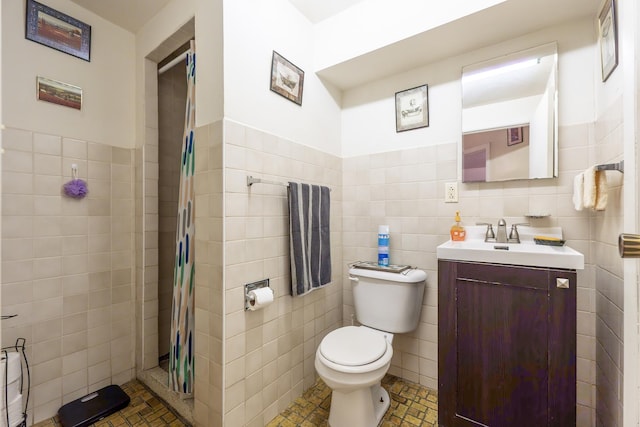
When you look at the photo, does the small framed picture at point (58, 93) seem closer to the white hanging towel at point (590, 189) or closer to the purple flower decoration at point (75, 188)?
the purple flower decoration at point (75, 188)

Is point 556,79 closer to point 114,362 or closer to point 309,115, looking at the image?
point 309,115

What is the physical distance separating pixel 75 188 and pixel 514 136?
2530 mm

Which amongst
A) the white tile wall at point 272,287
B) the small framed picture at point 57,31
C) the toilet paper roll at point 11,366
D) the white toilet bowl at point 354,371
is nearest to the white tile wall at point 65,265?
the toilet paper roll at point 11,366

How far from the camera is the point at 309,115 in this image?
6.26 feet

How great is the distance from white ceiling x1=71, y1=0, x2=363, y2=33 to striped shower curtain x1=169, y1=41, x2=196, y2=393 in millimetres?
477

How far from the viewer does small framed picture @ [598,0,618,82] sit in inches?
46.6

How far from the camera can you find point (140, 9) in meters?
1.75

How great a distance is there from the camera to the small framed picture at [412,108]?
1.87 metres

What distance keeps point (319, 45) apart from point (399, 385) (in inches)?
91.3

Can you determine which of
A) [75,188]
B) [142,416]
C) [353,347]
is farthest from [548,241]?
[75,188]

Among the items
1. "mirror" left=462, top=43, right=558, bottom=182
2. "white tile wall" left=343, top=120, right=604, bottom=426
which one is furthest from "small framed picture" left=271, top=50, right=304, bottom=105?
"mirror" left=462, top=43, right=558, bottom=182

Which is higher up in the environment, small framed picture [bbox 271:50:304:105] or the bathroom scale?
small framed picture [bbox 271:50:304:105]

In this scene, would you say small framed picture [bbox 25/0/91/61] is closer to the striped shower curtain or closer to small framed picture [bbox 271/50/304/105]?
the striped shower curtain

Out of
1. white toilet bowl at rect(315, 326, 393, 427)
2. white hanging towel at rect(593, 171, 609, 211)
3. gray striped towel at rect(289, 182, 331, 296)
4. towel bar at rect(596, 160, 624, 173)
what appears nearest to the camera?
towel bar at rect(596, 160, 624, 173)
